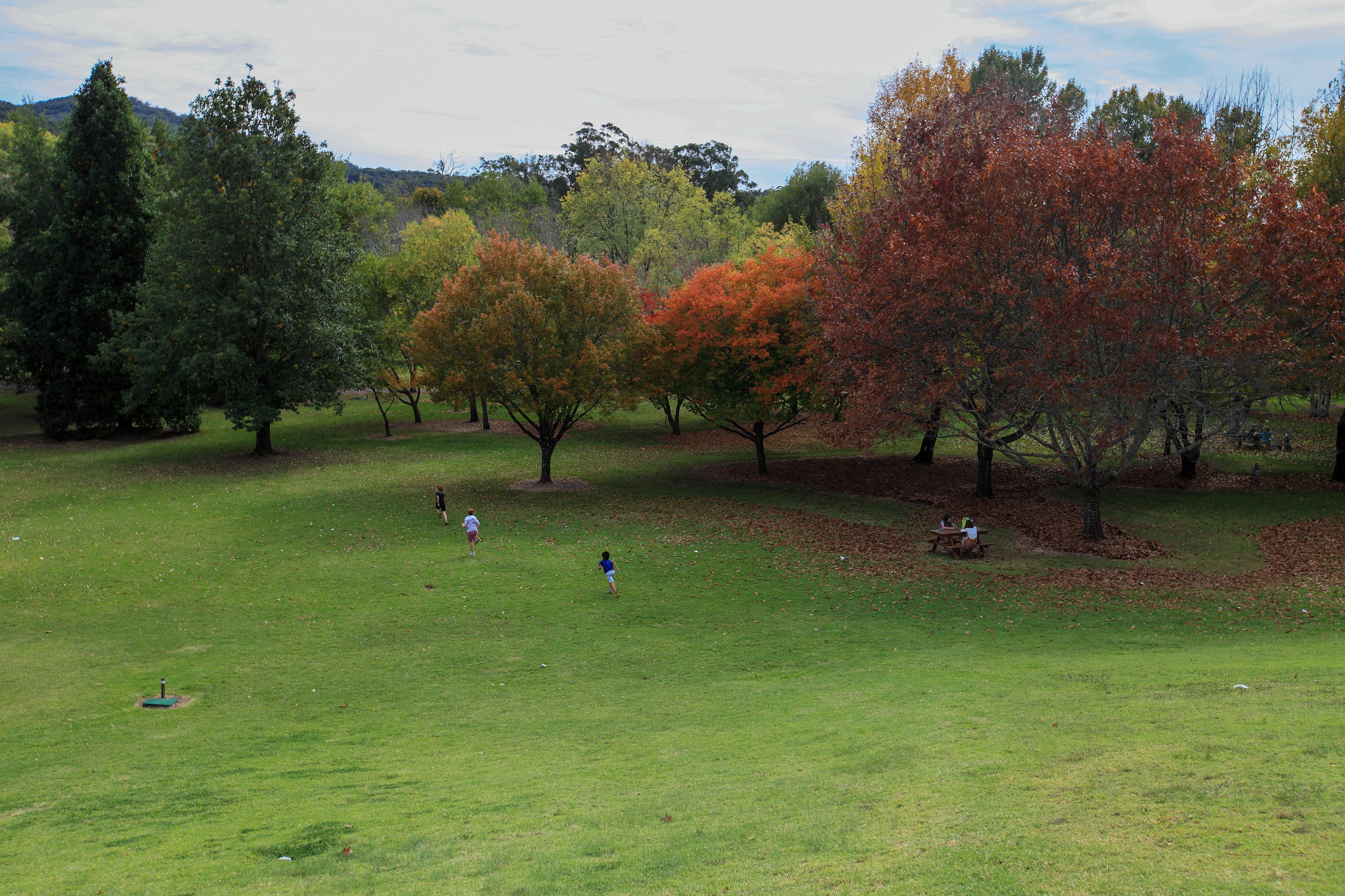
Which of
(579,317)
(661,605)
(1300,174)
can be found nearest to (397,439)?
(579,317)

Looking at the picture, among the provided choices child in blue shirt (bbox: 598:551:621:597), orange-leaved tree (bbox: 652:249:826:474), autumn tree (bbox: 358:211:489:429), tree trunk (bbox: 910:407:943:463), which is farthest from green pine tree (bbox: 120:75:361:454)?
tree trunk (bbox: 910:407:943:463)

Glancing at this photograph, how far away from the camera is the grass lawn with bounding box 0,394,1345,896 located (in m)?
8.64

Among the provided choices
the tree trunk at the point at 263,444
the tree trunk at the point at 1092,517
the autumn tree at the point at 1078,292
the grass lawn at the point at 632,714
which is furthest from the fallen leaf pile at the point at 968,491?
the tree trunk at the point at 263,444

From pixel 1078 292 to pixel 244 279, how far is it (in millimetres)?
36172

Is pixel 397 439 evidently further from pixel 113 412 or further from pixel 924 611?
pixel 924 611

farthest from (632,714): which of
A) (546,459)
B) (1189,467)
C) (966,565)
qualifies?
(1189,467)

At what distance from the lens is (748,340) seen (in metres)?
34.7

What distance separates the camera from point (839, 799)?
32.9 feet

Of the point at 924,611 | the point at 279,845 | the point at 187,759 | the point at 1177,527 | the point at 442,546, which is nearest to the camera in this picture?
the point at 279,845

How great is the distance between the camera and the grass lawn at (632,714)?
28.3 feet

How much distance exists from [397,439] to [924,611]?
3698 cm

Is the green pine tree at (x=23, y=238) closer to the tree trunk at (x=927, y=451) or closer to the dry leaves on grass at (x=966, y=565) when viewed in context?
the dry leaves on grass at (x=966, y=565)

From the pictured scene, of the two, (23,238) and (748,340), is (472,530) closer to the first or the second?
(748,340)

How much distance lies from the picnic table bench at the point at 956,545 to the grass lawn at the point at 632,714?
4.08 feet
